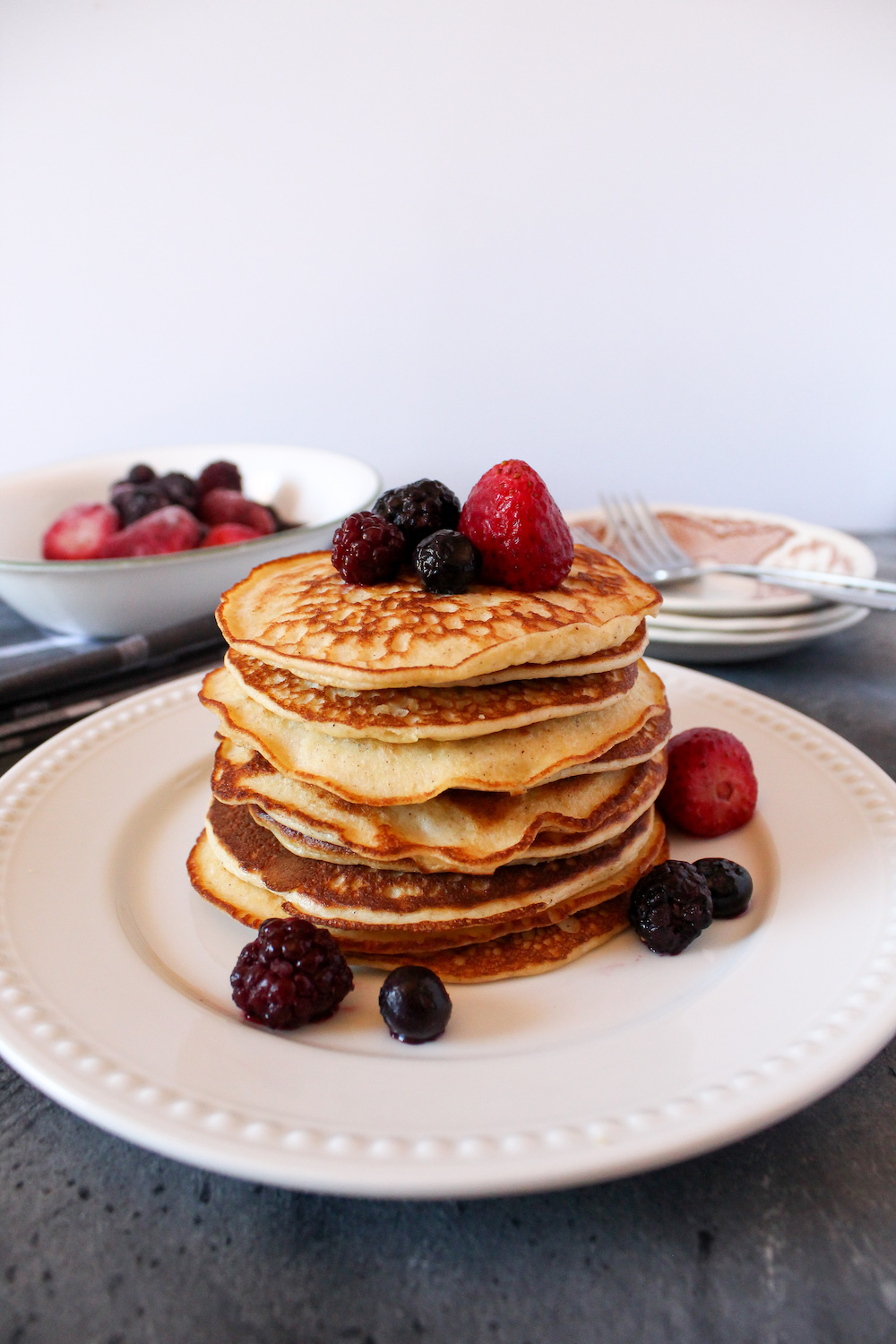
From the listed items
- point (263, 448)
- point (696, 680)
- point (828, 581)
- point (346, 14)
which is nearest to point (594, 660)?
point (696, 680)

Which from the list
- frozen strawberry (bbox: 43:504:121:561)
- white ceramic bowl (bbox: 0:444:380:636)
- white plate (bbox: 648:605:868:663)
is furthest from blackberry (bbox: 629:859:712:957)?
frozen strawberry (bbox: 43:504:121:561)

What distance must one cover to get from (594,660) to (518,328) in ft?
8.32

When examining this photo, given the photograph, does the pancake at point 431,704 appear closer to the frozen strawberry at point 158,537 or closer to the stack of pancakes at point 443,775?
the stack of pancakes at point 443,775

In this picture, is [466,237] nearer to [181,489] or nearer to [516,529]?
[181,489]

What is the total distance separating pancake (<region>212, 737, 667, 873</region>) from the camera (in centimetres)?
113

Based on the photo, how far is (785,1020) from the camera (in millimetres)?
967

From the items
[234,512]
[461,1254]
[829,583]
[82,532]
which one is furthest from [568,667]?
[82,532]

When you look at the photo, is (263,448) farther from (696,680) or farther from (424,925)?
(424,925)

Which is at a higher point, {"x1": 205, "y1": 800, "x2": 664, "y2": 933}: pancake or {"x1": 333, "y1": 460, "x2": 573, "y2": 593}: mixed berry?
{"x1": 333, "y1": 460, "x2": 573, "y2": 593}: mixed berry

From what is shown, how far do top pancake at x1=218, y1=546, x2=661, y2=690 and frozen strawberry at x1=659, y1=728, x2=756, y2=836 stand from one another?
0.28 meters

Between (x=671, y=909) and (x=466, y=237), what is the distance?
280 cm

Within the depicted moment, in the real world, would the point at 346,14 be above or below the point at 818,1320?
above

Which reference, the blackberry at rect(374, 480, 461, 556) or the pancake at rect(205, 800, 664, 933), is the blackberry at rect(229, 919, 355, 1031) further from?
the blackberry at rect(374, 480, 461, 556)

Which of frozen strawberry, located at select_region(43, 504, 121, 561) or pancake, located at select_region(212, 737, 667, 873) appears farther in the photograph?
frozen strawberry, located at select_region(43, 504, 121, 561)
